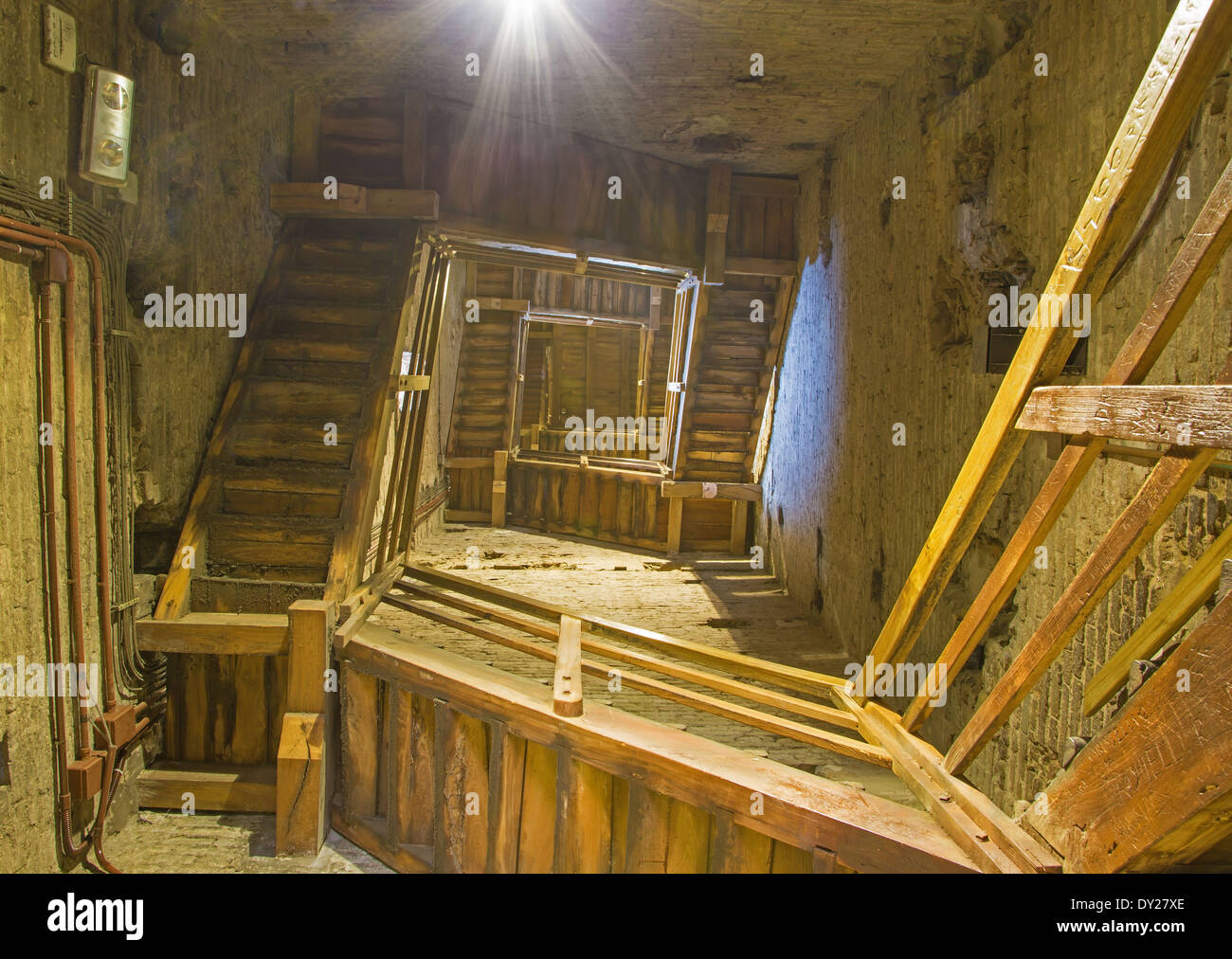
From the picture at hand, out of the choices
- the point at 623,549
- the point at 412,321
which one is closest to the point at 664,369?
the point at 623,549

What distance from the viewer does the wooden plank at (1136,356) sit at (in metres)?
2.00

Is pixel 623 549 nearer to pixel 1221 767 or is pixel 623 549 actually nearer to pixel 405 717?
pixel 405 717

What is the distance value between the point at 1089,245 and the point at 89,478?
16.3 ft

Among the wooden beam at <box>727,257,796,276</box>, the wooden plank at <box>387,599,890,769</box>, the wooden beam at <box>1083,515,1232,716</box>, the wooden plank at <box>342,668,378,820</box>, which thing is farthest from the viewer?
the wooden beam at <box>727,257,796,276</box>

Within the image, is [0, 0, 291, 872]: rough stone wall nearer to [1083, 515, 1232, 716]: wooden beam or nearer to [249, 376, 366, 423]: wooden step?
[249, 376, 366, 423]: wooden step

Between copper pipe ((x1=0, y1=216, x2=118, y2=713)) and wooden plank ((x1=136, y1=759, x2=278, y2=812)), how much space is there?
69 centimetres

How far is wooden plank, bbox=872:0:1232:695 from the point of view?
2135 millimetres

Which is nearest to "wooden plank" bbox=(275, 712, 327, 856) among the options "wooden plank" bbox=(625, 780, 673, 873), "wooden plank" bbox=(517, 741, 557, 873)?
"wooden plank" bbox=(517, 741, 557, 873)

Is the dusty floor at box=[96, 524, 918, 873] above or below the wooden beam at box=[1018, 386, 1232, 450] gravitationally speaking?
below

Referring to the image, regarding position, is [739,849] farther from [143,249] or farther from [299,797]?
[143,249]

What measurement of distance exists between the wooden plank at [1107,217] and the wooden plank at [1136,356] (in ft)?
0.79

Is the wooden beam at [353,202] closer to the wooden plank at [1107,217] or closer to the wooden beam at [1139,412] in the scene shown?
the wooden plank at [1107,217]

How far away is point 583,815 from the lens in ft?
12.5

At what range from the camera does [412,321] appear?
6.39 metres
